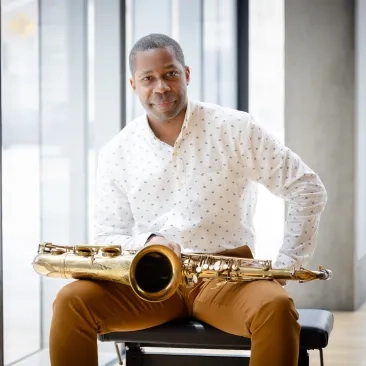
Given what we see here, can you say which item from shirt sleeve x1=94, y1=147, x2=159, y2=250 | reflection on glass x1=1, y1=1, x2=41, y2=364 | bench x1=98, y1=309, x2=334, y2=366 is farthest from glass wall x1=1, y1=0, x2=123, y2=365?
bench x1=98, y1=309, x2=334, y2=366

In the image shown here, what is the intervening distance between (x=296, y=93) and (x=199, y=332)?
326 centimetres

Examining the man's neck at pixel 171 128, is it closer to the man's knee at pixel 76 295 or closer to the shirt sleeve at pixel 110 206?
the shirt sleeve at pixel 110 206

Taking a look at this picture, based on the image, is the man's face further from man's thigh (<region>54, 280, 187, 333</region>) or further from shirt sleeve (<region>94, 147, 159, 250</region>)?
man's thigh (<region>54, 280, 187, 333</region>)

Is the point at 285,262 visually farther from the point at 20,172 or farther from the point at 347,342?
the point at 347,342

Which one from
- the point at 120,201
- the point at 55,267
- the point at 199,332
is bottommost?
the point at 199,332

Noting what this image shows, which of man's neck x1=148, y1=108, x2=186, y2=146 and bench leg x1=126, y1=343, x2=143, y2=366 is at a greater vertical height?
man's neck x1=148, y1=108, x2=186, y2=146

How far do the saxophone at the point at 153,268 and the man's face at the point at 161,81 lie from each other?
1.79ft

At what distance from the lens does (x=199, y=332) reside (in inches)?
120

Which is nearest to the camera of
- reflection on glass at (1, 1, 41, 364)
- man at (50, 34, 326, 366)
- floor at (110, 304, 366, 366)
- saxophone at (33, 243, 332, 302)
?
saxophone at (33, 243, 332, 302)

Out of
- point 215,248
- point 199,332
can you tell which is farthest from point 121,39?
point 199,332

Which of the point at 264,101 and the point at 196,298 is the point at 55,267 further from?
the point at 264,101

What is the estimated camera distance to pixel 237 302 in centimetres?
294

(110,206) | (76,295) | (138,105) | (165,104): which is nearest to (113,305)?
(76,295)

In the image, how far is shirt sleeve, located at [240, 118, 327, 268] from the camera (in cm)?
322
